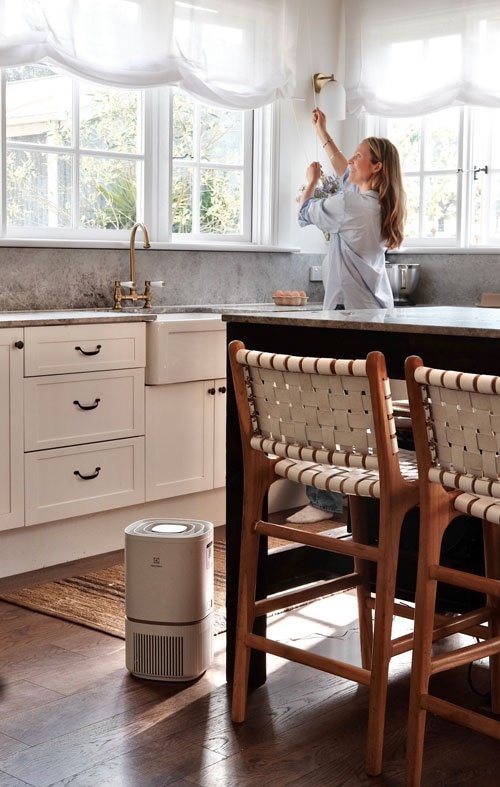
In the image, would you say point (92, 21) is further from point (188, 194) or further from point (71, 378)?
point (71, 378)

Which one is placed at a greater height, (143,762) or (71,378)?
(71,378)

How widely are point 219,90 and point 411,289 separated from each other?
1531mm

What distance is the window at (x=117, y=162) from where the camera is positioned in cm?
470

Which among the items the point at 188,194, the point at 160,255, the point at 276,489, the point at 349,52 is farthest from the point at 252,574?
the point at 349,52

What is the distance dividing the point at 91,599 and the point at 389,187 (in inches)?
79.2

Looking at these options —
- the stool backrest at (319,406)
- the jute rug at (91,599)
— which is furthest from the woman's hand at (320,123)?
the stool backrest at (319,406)

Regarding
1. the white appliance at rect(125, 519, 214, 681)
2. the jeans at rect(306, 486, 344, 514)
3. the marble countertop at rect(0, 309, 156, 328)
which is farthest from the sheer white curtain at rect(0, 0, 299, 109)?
the white appliance at rect(125, 519, 214, 681)

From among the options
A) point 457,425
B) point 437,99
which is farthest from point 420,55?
point 457,425

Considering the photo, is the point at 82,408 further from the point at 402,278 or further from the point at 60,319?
the point at 402,278

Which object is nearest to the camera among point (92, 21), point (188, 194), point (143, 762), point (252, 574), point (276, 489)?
point (143, 762)

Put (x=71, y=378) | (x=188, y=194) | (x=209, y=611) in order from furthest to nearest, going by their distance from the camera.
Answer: (x=188, y=194) < (x=71, y=378) < (x=209, y=611)

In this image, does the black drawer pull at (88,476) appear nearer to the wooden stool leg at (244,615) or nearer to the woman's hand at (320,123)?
the wooden stool leg at (244,615)

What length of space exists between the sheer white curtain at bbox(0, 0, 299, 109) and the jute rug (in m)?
2.07

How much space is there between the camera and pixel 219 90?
205 inches
